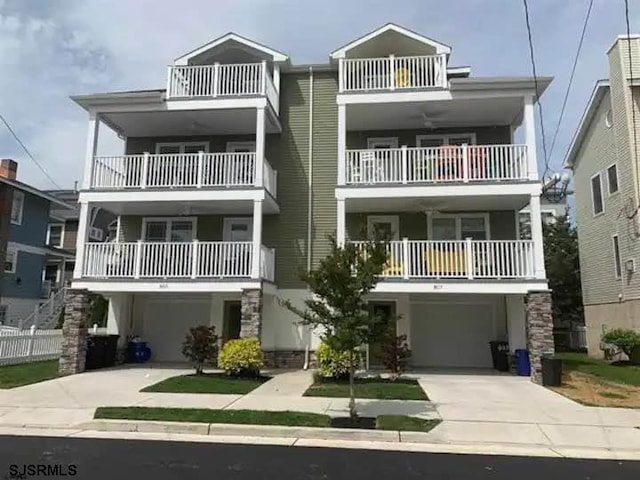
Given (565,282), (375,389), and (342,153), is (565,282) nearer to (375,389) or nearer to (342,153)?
(342,153)

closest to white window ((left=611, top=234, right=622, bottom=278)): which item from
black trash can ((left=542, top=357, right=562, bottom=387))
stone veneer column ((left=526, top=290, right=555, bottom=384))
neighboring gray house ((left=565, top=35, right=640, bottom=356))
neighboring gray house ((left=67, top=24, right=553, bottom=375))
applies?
neighboring gray house ((left=565, top=35, right=640, bottom=356))

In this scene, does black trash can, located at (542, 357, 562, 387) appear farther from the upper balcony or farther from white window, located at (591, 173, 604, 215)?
white window, located at (591, 173, 604, 215)

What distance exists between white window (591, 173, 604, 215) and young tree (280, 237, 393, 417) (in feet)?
55.5

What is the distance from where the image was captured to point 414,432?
8508 millimetres

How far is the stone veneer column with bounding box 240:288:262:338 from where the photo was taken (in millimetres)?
15727

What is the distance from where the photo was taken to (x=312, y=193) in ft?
62.5

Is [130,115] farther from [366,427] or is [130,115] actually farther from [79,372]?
[366,427]

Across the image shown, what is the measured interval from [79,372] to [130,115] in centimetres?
864

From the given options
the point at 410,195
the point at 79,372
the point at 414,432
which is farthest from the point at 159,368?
the point at 414,432

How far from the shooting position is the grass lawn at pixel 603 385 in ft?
38.9

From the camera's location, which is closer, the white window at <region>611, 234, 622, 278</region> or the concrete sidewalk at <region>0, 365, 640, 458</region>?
the concrete sidewalk at <region>0, 365, 640, 458</region>

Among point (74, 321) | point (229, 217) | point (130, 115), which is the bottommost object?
point (74, 321)

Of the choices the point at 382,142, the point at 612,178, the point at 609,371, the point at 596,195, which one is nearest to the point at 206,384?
the point at 382,142

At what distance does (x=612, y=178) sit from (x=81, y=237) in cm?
2032
